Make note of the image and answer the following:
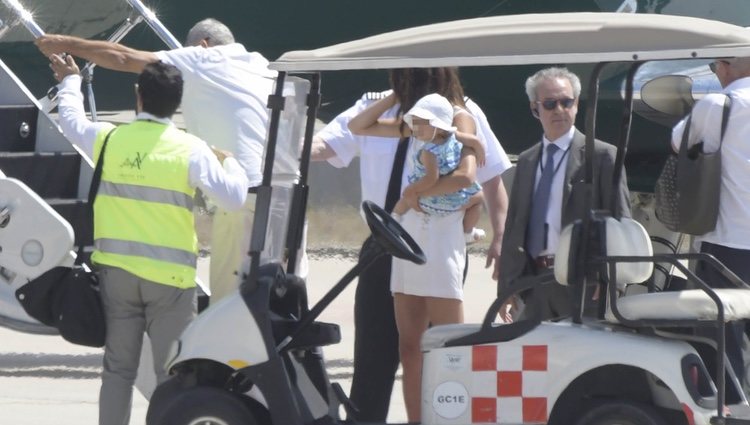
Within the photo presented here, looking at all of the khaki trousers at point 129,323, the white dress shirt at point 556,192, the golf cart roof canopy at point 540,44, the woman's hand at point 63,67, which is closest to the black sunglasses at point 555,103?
the white dress shirt at point 556,192

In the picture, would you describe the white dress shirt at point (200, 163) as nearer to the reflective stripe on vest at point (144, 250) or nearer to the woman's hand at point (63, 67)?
the woman's hand at point (63, 67)

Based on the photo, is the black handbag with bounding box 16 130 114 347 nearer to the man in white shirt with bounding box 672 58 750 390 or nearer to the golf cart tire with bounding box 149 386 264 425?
the golf cart tire with bounding box 149 386 264 425

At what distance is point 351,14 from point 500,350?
588 cm

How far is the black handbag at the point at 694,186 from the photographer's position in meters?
5.46

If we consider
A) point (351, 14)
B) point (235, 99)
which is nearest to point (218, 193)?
point (235, 99)

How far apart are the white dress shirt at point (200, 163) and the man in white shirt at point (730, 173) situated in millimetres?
1647

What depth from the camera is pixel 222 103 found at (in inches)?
247

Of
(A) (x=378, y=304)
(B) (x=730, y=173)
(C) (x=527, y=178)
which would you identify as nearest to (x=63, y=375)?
(A) (x=378, y=304)

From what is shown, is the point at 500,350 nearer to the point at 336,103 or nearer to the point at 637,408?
the point at 637,408

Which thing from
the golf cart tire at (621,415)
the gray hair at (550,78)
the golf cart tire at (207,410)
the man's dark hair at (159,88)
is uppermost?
the gray hair at (550,78)

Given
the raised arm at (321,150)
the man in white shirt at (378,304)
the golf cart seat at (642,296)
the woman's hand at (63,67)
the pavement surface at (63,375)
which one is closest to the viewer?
the golf cart seat at (642,296)

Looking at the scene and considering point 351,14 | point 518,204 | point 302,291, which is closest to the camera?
point 302,291

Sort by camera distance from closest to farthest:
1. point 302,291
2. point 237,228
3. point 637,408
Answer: point 637,408 → point 302,291 → point 237,228

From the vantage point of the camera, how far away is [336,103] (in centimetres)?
1055
